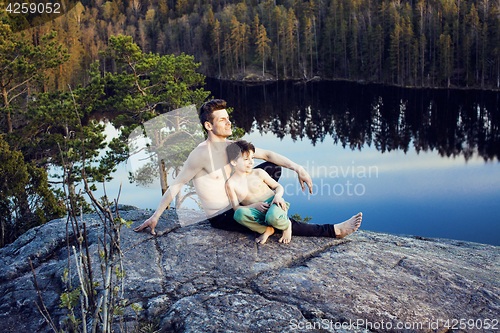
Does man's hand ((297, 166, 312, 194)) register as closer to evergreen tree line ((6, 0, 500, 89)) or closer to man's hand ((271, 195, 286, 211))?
man's hand ((271, 195, 286, 211))

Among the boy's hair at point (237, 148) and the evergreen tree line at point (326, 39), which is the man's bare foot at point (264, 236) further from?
the evergreen tree line at point (326, 39)

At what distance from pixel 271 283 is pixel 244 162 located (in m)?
1.15

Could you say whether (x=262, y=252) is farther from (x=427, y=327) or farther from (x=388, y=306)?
(x=427, y=327)

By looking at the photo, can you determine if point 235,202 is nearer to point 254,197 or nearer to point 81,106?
point 254,197

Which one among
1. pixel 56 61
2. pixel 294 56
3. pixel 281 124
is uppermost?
pixel 294 56

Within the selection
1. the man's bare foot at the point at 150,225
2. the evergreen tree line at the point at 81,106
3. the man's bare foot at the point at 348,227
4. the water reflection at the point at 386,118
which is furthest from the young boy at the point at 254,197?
the water reflection at the point at 386,118

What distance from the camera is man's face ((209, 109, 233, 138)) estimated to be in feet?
12.6

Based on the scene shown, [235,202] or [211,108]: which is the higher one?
[211,108]

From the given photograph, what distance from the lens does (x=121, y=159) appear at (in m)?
12.7

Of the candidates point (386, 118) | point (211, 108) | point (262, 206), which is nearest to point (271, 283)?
point (262, 206)

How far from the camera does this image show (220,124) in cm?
384

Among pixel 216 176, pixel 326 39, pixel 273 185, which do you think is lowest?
pixel 273 185

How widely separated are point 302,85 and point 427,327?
2038 inches

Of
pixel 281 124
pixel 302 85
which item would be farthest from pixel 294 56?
pixel 281 124
